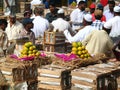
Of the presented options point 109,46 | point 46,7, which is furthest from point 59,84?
point 46,7

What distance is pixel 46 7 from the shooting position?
1892cm

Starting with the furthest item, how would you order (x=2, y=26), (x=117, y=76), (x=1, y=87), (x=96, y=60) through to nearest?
(x=2, y=26) → (x=96, y=60) → (x=117, y=76) → (x=1, y=87)

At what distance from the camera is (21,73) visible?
746cm

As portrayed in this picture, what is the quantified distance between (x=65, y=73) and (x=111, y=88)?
2.39 feet

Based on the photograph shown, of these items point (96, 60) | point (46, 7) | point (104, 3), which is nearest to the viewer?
point (96, 60)

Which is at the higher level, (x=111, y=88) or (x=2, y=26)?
(x=2, y=26)

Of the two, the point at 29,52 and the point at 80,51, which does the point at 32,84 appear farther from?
the point at 80,51

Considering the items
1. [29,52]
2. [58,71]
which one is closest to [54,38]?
[29,52]

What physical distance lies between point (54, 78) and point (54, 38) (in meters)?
3.23

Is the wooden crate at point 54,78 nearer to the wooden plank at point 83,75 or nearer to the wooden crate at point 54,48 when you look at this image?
the wooden plank at point 83,75

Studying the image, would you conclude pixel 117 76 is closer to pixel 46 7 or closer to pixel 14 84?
pixel 14 84

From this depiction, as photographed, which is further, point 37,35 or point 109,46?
point 37,35

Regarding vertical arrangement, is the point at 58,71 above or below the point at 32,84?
above

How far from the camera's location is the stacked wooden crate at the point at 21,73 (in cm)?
743
